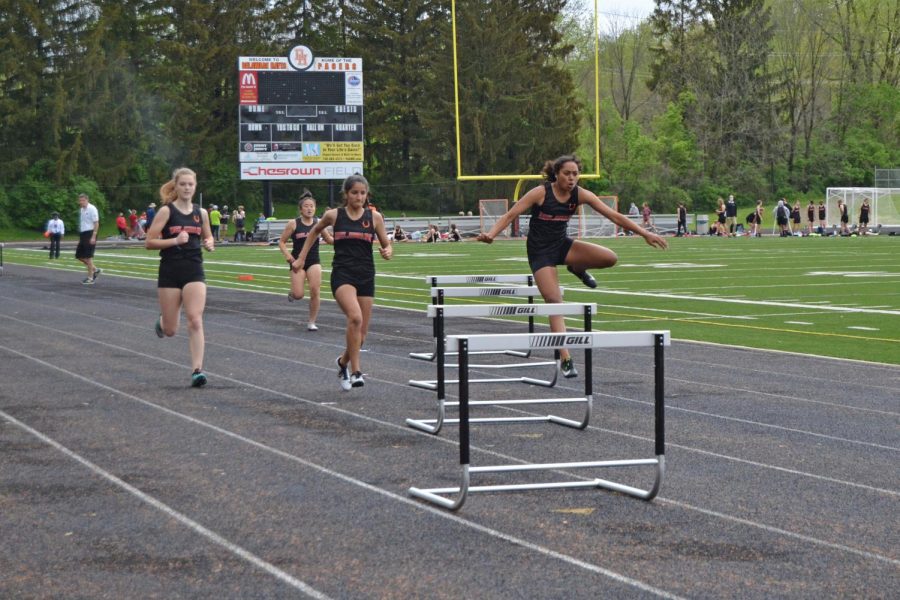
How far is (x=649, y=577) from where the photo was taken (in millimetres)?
5859

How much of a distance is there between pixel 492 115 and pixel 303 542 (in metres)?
75.0

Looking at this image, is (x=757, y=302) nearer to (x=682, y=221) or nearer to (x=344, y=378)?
(x=344, y=378)

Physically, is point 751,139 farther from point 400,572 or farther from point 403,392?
point 400,572

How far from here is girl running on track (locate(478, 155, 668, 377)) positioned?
1220 centimetres

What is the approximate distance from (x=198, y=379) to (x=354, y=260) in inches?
65.9

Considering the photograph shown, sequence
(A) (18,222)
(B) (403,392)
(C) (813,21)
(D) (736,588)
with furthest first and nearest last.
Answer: (C) (813,21)
(A) (18,222)
(B) (403,392)
(D) (736,588)

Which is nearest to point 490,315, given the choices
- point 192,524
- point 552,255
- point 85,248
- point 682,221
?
point 192,524

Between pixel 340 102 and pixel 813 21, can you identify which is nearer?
pixel 340 102

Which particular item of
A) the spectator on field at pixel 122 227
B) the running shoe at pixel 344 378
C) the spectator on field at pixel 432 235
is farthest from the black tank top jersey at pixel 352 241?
the spectator on field at pixel 122 227

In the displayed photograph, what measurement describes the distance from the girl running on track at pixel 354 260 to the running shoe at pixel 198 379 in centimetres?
116

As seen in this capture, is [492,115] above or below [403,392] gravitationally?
above

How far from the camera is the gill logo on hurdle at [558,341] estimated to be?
7.40 metres

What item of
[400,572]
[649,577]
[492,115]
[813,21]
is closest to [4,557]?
[400,572]

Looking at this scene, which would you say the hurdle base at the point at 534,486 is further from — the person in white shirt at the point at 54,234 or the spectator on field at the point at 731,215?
the spectator on field at the point at 731,215
